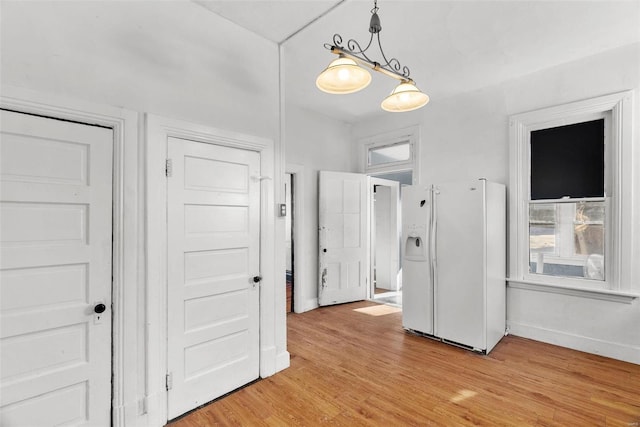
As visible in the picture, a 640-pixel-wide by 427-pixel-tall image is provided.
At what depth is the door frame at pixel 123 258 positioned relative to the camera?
1907mm

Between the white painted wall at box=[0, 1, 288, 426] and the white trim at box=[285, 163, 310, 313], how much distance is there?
6.10 feet

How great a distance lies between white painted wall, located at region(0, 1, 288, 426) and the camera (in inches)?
65.5

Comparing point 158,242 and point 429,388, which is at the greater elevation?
point 158,242

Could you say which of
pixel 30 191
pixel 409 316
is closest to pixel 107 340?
pixel 30 191

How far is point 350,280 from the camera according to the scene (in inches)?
196

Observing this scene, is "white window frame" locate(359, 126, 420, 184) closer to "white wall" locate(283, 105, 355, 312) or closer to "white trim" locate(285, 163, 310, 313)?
"white wall" locate(283, 105, 355, 312)

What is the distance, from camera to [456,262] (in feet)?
11.0

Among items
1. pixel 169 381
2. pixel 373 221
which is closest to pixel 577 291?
pixel 373 221

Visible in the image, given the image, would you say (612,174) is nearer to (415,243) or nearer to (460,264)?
(460,264)

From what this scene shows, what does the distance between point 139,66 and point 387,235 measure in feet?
16.3

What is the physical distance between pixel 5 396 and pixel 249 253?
1.55 m

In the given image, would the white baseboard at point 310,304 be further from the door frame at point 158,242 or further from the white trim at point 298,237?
the door frame at point 158,242

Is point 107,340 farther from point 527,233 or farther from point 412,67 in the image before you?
point 527,233

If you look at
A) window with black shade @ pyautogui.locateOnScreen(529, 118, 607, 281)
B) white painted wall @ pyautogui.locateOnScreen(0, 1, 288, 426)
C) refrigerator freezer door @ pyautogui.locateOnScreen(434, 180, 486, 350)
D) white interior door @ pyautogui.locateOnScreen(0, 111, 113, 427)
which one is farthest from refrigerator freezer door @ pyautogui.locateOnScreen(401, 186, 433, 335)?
white interior door @ pyautogui.locateOnScreen(0, 111, 113, 427)
